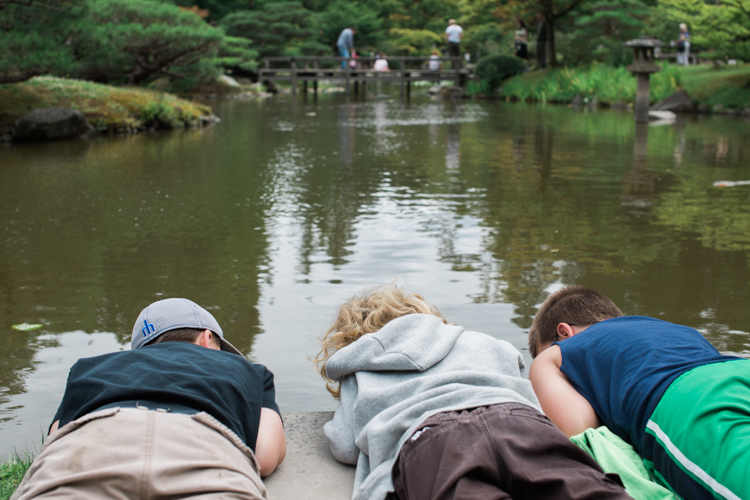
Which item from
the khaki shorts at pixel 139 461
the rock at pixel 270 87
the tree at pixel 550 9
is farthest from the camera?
the rock at pixel 270 87

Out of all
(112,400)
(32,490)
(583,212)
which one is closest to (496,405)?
(112,400)

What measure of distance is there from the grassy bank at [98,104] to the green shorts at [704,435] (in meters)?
11.8

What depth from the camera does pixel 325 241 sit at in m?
5.22

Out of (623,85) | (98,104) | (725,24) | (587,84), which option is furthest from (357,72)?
(98,104)

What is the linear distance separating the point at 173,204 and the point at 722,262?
446 centimetres

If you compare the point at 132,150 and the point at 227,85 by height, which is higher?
the point at 227,85

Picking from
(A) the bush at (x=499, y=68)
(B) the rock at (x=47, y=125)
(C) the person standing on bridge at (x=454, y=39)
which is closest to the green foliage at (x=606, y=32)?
(A) the bush at (x=499, y=68)

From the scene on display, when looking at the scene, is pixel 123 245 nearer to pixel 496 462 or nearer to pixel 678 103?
pixel 496 462

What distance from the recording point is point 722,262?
15.0ft

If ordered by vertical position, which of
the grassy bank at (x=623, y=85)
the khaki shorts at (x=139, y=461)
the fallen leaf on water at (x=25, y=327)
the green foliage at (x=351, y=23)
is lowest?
the fallen leaf on water at (x=25, y=327)

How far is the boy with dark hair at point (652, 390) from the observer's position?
1.67 metres

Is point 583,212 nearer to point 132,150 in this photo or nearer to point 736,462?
point 736,462

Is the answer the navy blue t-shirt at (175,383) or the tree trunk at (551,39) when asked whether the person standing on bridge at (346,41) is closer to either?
the tree trunk at (551,39)

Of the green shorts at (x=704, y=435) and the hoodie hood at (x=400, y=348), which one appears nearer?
the green shorts at (x=704, y=435)
